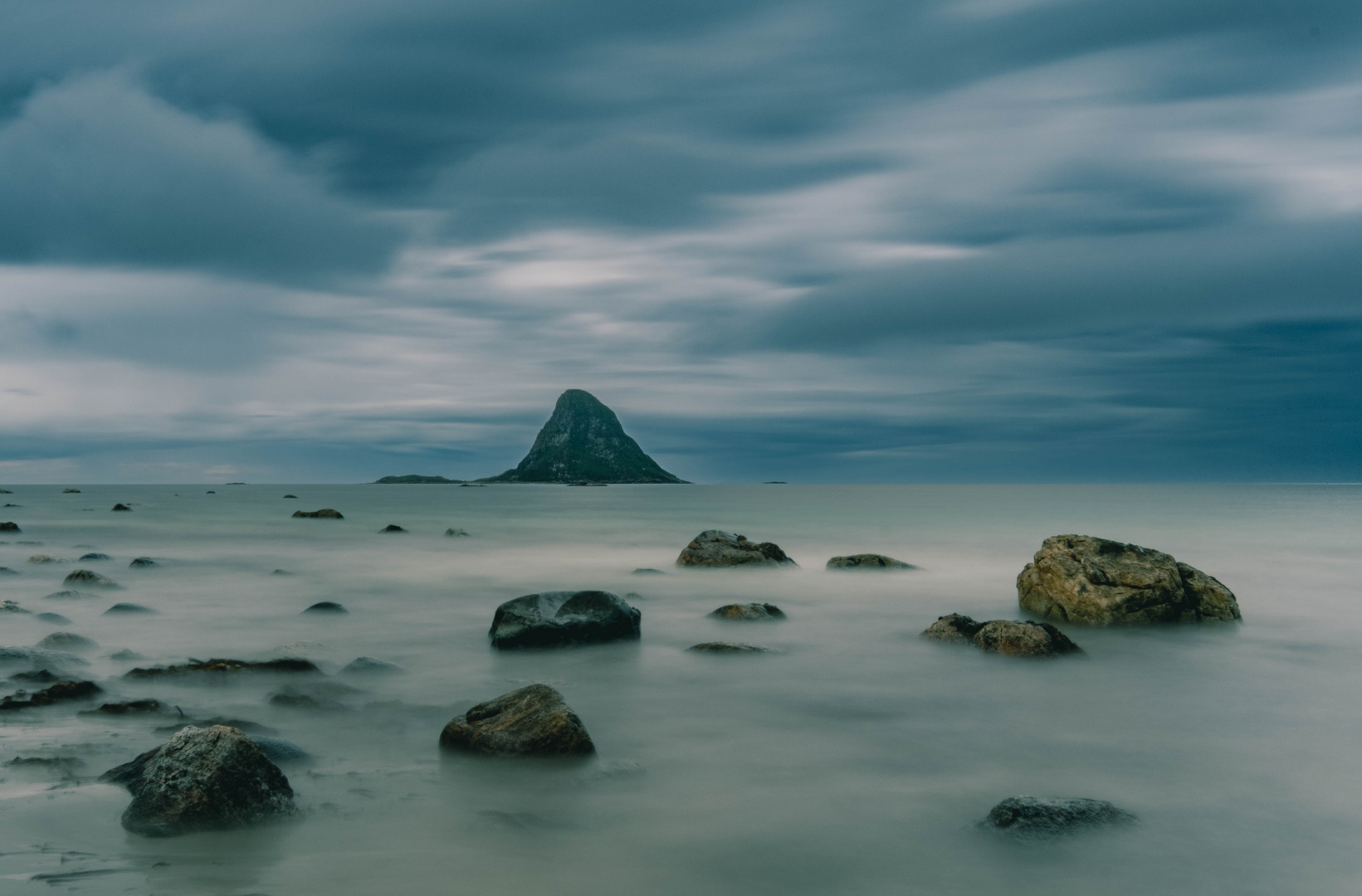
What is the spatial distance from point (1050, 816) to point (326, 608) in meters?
11.4

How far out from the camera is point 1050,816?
4.86m

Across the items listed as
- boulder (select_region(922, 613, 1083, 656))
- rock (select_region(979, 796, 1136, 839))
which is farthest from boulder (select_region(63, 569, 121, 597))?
rock (select_region(979, 796, 1136, 839))

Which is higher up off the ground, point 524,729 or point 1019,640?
point 1019,640

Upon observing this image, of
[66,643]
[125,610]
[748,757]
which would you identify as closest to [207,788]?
[748,757]

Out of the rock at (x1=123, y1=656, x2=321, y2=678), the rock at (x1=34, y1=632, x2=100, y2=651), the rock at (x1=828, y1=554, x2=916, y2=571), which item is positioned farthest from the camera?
the rock at (x1=828, y1=554, x2=916, y2=571)

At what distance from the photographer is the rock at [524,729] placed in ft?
19.7

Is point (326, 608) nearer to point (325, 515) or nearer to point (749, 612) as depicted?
point (749, 612)

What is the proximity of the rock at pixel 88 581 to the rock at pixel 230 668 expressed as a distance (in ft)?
27.6

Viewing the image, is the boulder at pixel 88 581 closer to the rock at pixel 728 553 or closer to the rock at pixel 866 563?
the rock at pixel 728 553

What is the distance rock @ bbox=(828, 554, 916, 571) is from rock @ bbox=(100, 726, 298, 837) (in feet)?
52.3

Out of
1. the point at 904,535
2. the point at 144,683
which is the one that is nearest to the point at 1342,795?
the point at 144,683

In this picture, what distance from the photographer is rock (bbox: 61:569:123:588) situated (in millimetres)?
15719

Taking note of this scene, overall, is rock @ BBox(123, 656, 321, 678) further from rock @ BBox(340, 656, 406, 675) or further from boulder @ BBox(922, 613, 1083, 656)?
boulder @ BBox(922, 613, 1083, 656)

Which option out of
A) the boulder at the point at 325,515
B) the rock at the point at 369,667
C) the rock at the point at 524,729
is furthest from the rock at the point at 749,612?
the boulder at the point at 325,515
